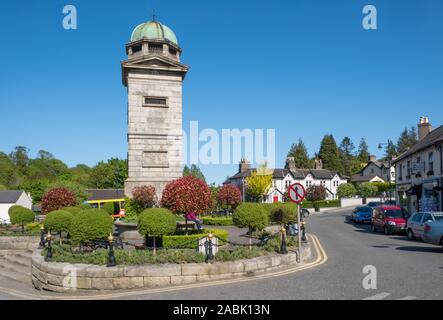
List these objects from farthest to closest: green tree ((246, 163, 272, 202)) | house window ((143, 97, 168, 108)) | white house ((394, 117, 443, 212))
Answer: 1. green tree ((246, 163, 272, 202))
2. white house ((394, 117, 443, 212))
3. house window ((143, 97, 168, 108))

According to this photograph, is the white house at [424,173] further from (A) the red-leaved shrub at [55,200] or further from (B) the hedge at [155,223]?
(A) the red-leaved shrub at [55,200]

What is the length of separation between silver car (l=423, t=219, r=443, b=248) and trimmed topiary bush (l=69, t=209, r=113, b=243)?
13608 millimetres

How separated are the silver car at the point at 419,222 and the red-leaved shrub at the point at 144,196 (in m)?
15.7

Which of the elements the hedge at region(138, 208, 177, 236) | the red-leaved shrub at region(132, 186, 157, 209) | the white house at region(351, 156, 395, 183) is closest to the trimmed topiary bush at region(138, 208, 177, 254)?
the hedge at region(138, 208, 177, 236)

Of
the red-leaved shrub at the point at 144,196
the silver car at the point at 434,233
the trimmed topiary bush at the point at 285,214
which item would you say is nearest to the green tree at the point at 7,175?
the red-leaved shrub at the point at 144,196

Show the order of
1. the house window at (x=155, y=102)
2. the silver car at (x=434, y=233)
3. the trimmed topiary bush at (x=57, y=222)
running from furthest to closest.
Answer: the house window at (x=155, y=102), the trimmed topiary bush at (x=57, y=222), the silver car at (x=434, y=233)

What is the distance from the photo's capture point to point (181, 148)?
2717 cm

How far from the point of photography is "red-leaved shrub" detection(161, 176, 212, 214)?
1755 centimetres

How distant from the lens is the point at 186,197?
1756cm

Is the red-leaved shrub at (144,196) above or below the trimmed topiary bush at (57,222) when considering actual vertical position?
above

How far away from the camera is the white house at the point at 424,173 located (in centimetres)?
2894

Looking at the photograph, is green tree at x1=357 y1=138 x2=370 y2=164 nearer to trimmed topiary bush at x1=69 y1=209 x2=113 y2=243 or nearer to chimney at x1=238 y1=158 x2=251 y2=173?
chimney at x1=238 y1=158 x2=251 y2=173

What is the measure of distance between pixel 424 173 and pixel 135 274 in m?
29.6
